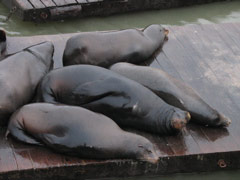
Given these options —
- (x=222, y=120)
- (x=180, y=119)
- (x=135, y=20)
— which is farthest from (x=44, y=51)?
(x=135, y=20)

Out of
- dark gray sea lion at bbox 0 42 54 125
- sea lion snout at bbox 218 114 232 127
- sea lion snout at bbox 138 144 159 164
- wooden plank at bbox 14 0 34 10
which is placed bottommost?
sea lion snout at bbox 218 114 232 127

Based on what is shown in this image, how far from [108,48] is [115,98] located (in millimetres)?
1067

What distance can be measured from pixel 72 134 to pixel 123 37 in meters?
1.81

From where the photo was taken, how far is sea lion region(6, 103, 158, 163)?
15.6 feet

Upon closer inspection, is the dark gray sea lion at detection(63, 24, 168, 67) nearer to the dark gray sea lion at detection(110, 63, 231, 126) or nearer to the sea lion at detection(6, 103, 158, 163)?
the dark gray sea lion at detection(110, 63, 231, 126)

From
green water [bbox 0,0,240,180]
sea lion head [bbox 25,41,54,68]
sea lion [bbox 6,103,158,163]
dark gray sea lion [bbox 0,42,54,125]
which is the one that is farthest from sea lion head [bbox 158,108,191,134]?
green water [bbox 0,0,240,180]

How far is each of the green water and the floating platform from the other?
9 centimetres

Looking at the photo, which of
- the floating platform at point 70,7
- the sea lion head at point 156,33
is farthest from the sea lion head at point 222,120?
the floating platform at point 70,7

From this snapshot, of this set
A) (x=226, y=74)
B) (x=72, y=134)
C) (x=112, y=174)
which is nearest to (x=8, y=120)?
(x=72, y=134)

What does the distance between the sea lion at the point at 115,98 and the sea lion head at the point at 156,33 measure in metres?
1.54

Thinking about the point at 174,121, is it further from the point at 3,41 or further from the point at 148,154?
the point at 3,41

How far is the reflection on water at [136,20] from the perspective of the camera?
8.10m

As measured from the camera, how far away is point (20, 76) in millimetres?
5324

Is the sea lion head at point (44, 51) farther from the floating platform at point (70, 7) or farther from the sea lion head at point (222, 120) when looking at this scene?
the floating platform at point (70, 7)
